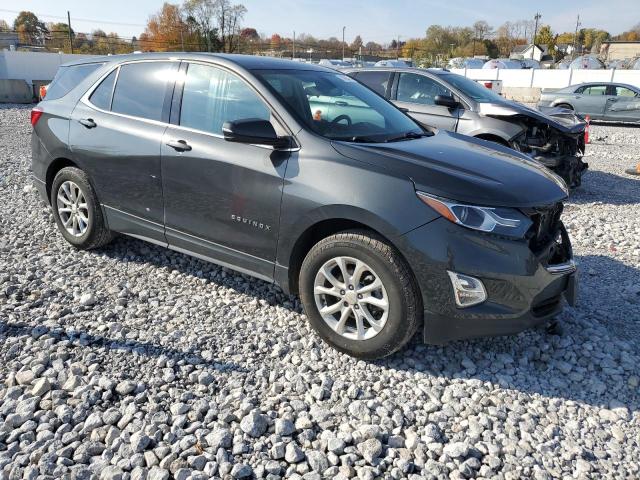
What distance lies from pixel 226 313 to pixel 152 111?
1.69 m

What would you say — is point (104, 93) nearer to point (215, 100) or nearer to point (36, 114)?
point (36, 114)

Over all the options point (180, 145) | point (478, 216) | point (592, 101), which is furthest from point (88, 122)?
point (592, 101)

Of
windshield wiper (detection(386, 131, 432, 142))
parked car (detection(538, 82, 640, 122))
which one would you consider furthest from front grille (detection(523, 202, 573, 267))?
parked car (detection(538, 82, 640, 122))

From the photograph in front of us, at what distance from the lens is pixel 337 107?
153 inches

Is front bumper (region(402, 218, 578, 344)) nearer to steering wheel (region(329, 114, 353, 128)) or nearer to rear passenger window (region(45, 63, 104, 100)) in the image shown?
steering wheel (region(329, 114, 353, 128))

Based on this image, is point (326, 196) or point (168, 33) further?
point (168, 33)

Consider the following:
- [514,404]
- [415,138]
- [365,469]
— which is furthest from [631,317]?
[365,469]

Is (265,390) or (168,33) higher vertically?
(168,33)

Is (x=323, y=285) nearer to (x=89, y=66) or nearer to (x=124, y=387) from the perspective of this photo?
(x=124, y=387)

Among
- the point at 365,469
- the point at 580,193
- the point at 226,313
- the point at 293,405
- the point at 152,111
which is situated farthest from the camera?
the point at 580,193

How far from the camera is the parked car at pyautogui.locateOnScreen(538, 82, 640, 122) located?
17281 millimetres

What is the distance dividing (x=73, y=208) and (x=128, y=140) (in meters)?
1.08

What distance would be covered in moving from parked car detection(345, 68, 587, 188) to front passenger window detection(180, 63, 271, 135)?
12.3 feet

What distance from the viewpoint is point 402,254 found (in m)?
3.03
